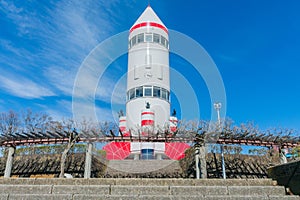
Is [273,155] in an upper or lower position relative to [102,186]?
upper

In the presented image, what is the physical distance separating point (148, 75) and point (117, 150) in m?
9.50

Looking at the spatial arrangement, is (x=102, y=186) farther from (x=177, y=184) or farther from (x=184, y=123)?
(x=184, y=123)

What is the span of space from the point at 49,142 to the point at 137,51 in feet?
53.6

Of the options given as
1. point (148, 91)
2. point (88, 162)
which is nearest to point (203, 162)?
point (88, 162)

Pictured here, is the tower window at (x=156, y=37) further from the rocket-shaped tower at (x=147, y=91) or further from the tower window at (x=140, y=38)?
the tower window at (x=140, y=38)

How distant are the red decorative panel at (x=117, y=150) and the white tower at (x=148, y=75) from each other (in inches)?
86.9

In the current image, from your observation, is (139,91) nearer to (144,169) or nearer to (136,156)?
(136,156)

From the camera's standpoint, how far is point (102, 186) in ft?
19.2

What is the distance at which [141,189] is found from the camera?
5.80 m

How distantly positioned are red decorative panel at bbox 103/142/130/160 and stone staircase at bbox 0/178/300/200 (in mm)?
20470

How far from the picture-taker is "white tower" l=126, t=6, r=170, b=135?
2750cm

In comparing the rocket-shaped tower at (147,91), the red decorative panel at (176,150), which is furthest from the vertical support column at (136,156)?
the red decorative panel at (176,150)

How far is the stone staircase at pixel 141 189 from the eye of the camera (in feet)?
18.1

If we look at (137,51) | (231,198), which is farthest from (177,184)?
(137,51)
